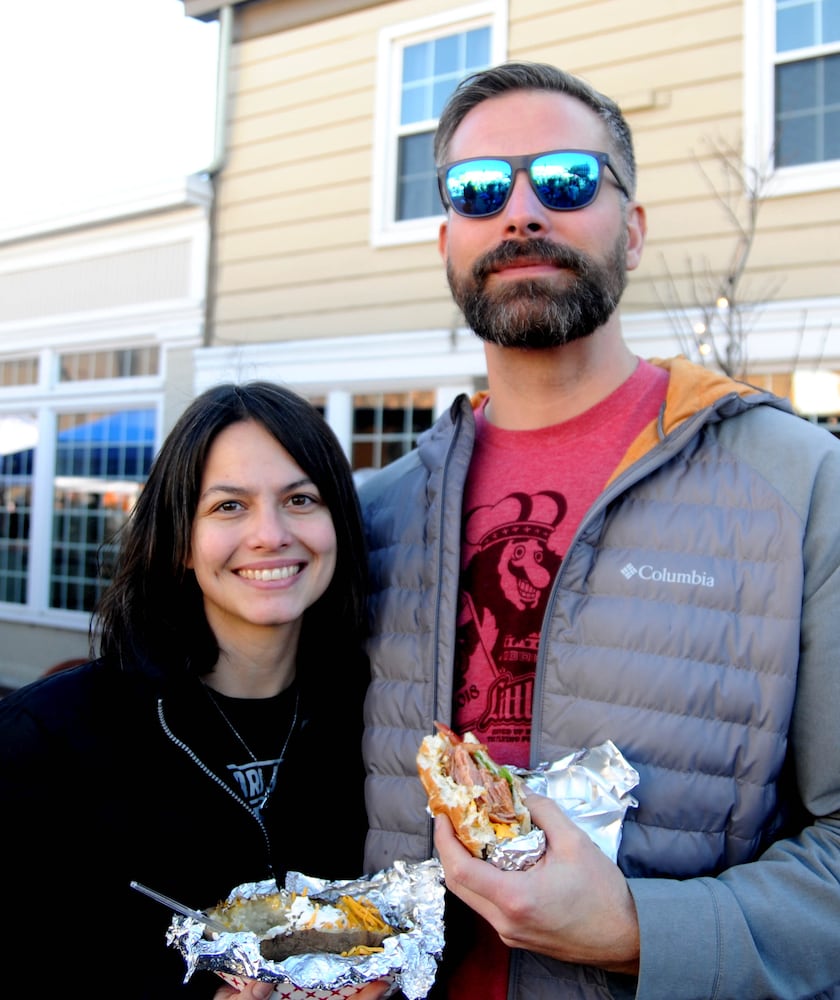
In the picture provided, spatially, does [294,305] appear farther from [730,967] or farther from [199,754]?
[730,967]

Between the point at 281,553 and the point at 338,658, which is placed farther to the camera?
the point at 338,658

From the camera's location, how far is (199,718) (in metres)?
1.86

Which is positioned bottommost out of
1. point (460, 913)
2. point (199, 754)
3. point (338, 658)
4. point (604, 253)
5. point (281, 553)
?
point (460, 913)

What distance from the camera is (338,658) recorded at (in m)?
2.11

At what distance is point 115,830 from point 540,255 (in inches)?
57.5

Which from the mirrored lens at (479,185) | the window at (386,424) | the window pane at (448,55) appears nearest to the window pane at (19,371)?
the window at (386,424)

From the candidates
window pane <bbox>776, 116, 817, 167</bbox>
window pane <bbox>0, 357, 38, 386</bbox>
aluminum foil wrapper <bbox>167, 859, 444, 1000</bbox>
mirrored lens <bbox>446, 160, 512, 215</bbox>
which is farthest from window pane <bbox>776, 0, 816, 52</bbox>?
window pane <bbox>0, 357, 38, 386</bbox>

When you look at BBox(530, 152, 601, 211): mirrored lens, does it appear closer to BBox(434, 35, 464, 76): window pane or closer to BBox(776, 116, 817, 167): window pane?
BBox(776, 116, 817, 167): window pane

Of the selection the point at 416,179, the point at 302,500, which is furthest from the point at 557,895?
the point at 416,179

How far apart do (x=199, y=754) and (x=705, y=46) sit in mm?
4993

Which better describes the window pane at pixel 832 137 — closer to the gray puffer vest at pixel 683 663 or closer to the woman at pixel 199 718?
the gray puffer vest at pixel 683 663

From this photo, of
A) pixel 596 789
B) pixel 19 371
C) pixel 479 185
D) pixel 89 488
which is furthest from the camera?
pixel 19 371

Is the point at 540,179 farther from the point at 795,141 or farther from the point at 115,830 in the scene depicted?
the point at 795,141

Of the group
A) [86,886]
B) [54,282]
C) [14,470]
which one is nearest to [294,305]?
[54,282]
